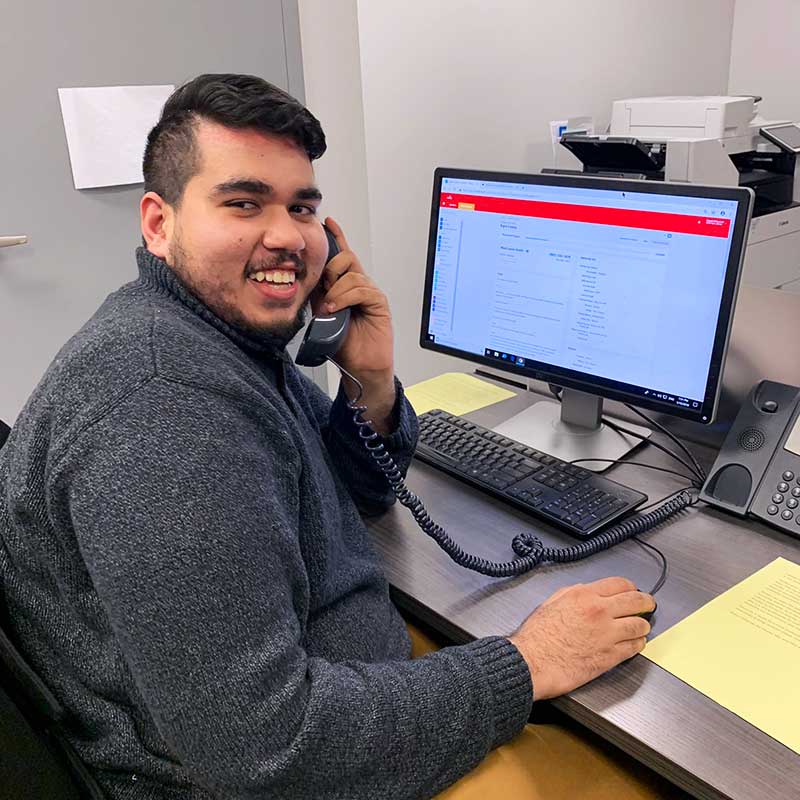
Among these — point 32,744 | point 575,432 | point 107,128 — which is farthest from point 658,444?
point 107,128

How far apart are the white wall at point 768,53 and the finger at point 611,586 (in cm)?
339

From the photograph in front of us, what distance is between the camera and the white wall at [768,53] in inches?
141

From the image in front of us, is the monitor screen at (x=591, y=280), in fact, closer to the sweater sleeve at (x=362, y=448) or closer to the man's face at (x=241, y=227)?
the sweater sleeve at (x=362, y=448)

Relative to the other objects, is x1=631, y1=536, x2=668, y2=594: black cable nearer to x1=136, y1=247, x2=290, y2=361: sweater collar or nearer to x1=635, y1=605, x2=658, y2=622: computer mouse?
x1=635, y1=605, x2=658, y2=622: computer mouse

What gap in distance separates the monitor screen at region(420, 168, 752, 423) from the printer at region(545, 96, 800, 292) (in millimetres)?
1288

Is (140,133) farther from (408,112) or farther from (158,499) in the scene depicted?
(158,499)

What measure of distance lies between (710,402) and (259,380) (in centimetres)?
68

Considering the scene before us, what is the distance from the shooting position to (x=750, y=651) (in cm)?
94

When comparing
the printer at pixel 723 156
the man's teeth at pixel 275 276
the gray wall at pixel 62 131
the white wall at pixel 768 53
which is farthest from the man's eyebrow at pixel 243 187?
the white wall at pixel 768 53

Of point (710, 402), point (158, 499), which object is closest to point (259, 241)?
point (158, 499)

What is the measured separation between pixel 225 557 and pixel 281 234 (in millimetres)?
453

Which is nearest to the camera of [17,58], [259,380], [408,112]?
[259,380]

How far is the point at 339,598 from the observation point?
41.3 inches

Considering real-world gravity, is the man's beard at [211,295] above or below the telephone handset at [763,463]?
above
